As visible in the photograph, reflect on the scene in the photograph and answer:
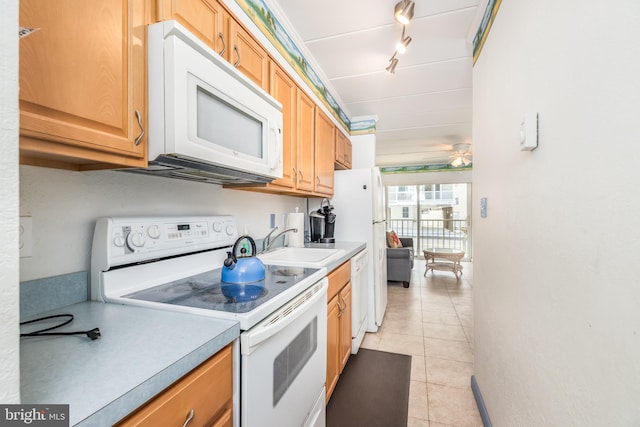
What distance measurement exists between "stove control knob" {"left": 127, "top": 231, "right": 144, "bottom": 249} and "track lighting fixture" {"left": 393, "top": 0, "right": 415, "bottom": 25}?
1.71 m

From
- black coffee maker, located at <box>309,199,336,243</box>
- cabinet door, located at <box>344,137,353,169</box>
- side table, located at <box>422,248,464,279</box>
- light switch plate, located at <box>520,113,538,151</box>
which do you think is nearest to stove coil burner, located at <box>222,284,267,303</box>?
light switch plate, located at <box>520,113,538,151</box>

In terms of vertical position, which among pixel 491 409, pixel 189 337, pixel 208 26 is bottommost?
pixel 491 409

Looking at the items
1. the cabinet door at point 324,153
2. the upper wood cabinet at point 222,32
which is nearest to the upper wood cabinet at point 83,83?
the upper wood cabinet at point 222,32

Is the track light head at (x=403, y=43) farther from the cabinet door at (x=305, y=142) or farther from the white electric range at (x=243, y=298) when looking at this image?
the white electric range at (x=243, y=298)

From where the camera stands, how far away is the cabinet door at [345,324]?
2.02m

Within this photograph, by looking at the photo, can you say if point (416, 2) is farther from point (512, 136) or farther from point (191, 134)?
point (191, 134)

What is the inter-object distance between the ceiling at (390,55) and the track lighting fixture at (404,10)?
73 mm

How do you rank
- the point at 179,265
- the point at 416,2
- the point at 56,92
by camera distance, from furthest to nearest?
the point at 416,2, the point at 179,265, the point at 56,92

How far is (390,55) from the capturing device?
2.20 m

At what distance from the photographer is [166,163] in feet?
3.24

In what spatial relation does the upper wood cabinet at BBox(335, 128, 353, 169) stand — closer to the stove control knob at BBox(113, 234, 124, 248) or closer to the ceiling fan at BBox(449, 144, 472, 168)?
the stove control knob at BBox(113, 234, 124, 248)

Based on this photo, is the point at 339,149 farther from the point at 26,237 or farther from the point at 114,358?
the point at 114,358

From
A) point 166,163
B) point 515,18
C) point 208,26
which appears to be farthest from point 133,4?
point 515,18

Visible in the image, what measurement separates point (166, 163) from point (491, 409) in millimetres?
1959
